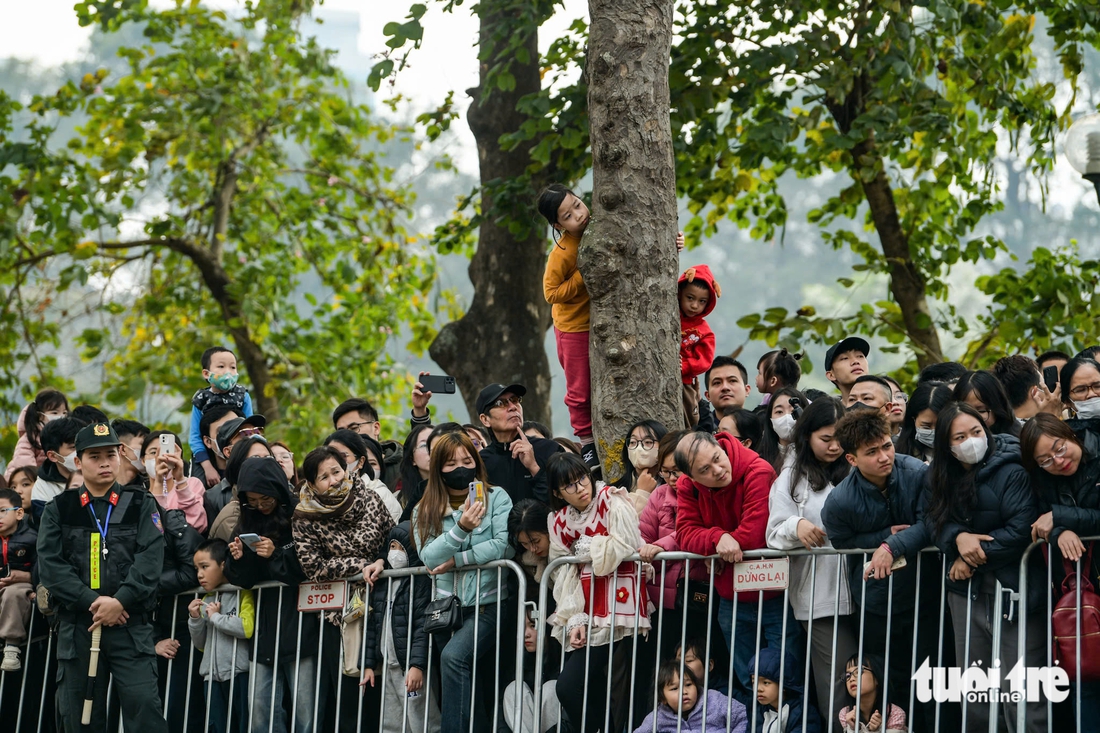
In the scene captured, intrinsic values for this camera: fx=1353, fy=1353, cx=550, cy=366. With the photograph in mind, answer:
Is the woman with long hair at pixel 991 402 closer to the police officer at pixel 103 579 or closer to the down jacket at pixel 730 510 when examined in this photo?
the down jacket at pixel 730 510

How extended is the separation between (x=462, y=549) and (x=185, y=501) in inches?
82.3

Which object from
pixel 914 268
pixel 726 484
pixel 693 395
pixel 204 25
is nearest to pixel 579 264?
pixel 693 395

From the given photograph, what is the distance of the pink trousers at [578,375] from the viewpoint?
763 cm

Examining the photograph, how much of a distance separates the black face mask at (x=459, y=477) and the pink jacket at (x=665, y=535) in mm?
902

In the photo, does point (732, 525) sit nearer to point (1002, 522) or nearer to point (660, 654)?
point (660, 654)

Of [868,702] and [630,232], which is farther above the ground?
[630,232]

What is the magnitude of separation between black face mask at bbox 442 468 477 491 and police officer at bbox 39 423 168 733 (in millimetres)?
1770

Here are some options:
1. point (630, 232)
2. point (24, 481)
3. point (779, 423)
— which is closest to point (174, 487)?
point (24, 481)

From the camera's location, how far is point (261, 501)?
24.0ft

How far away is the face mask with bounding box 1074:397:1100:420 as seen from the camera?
230 inches

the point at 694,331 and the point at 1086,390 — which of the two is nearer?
the point at 1086,390

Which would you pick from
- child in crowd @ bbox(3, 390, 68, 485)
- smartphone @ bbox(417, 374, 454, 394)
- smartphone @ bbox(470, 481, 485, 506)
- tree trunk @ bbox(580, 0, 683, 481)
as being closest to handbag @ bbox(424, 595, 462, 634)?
smartphone @ bbox(470, 481, 485, 506)

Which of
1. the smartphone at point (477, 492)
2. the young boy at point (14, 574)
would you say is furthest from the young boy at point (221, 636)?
the smartphone at point (477, 492)

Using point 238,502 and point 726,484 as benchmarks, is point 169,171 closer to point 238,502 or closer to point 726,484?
point 238,502
